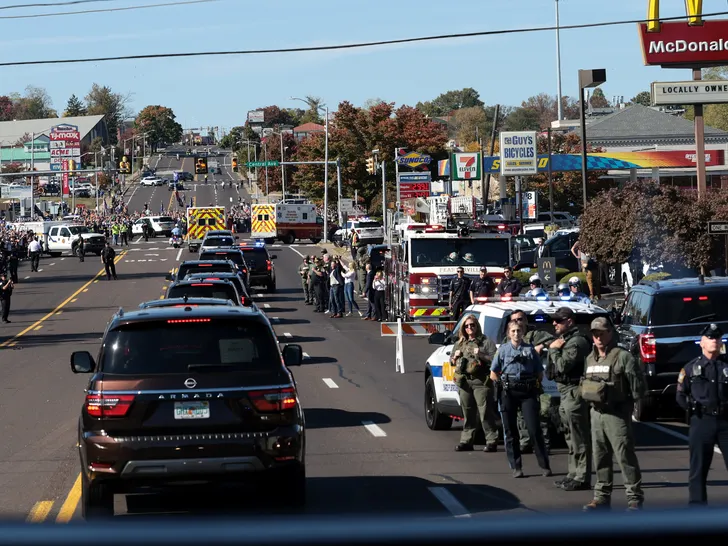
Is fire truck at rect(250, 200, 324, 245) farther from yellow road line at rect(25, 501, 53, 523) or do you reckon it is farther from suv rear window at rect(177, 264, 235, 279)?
yellow road line at rect(25, 501, 53, 523)

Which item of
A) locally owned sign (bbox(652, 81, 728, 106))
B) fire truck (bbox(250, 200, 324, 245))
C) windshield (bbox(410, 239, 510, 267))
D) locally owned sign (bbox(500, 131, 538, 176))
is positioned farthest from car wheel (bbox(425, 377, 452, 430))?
fire truck (bbox(250, 200, 324, 245))

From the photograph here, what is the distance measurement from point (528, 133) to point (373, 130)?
38.1 metres

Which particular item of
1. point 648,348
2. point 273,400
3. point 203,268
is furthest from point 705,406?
point 203,268

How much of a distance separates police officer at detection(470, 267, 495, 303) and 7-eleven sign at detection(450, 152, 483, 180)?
37.9 m

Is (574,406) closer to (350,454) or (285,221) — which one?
(350,454)

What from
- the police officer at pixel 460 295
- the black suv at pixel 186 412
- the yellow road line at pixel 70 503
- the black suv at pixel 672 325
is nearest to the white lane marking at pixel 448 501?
the black suv at pixel 186 412

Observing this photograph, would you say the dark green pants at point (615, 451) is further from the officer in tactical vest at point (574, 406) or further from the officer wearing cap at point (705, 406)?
the officer in tactical vest at point (574, 406)

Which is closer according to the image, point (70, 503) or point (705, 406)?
point (705, 406)

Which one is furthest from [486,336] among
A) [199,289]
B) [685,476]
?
[199,289]

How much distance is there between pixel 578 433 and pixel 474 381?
2.17m

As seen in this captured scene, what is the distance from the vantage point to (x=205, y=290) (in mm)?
22375

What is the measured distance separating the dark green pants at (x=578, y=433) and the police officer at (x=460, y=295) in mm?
16016

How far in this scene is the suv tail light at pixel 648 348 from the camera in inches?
572

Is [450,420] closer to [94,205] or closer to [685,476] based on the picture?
[685,476]
